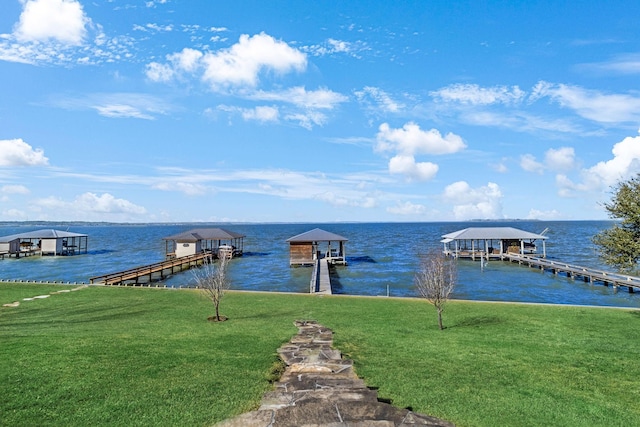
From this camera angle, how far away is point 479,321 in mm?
14250

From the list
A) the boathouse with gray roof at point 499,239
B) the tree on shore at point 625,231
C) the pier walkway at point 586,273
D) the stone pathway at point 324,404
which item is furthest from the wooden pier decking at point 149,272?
the pier walkway at point 586,273

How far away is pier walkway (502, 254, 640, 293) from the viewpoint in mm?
29391

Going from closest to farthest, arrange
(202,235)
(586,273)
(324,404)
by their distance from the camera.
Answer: (324,404)
(586,273)
(202,235)

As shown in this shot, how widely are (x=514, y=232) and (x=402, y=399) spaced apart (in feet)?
162

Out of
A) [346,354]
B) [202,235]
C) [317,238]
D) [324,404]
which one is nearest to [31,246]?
[202,235]

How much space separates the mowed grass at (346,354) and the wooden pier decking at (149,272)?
12856 mm

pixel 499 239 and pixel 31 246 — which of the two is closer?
pixel 499 239

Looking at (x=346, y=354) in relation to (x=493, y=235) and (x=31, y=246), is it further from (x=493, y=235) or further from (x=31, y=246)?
(x=31, y=246)

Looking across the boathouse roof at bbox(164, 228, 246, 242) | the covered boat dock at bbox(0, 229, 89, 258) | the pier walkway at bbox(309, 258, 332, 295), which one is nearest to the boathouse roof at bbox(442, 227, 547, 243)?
the pier walkway at bbox(309, 258, 332, 295)

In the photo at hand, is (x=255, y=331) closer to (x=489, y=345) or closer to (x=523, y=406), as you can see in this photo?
(x=489, y=345)

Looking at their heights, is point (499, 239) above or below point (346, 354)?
above

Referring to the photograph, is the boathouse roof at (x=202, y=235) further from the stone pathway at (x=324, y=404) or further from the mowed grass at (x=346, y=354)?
the stone pathway at (x=324, y=404)

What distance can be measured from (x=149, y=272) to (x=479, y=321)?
1154 inches

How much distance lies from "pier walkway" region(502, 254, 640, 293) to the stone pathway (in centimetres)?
2686
